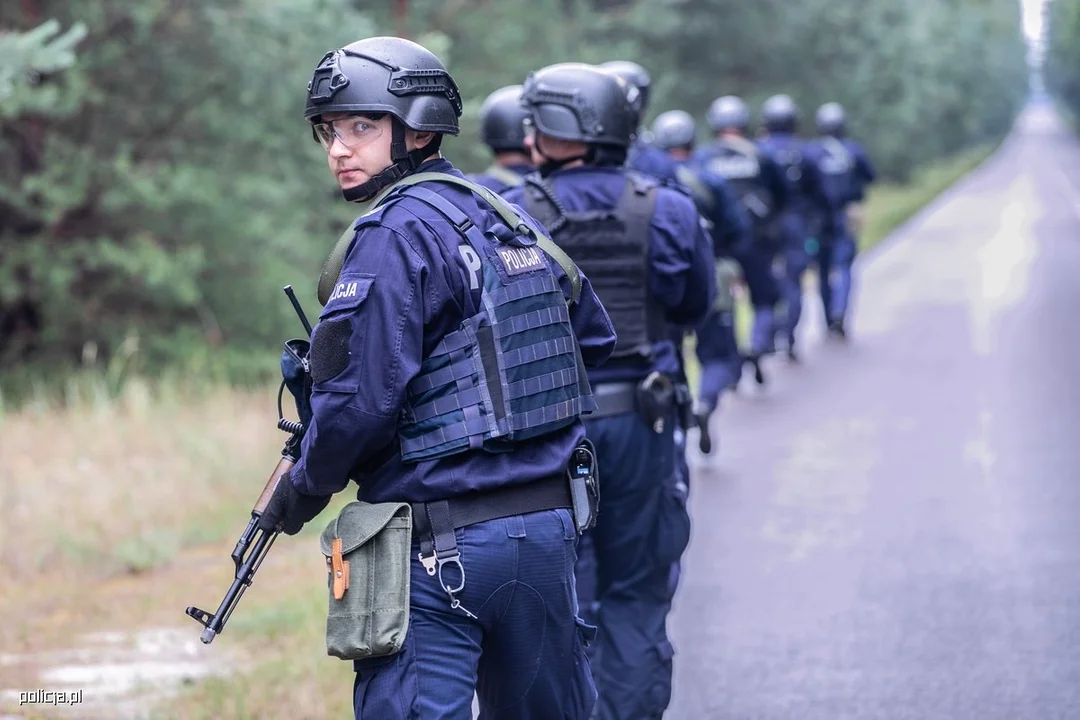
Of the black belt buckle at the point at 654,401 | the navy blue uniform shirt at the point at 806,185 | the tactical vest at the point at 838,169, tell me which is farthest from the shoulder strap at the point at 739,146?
the black belt buckle at the point at 654,401

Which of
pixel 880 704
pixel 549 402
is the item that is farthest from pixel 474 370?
pixel 880 704

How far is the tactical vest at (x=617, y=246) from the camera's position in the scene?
4898mm

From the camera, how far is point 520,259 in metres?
3.42

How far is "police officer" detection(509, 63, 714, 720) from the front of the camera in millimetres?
4750

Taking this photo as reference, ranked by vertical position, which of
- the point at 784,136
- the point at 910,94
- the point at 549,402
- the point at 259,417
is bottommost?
the point at 910,94

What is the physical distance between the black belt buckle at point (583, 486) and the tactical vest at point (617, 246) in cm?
137

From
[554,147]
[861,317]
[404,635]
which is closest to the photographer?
[404,635]

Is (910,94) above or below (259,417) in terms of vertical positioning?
below

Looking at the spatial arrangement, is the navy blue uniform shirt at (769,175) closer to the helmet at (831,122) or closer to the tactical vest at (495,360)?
the helmet at (831,122)

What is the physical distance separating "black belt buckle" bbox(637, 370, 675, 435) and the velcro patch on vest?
54.2 inches

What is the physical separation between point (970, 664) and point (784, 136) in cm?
769

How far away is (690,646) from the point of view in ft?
19.7

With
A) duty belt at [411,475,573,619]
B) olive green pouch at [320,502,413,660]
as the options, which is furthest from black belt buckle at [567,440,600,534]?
olive green pouch at [320,502,413,660]

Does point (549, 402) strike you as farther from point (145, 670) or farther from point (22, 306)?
point (22, 306)
